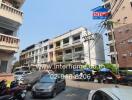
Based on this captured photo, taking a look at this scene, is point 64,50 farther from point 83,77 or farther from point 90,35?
point 83,77

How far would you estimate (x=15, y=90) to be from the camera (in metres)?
10.3

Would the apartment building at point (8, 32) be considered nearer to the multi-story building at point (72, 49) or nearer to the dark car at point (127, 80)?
the dark car at point (127, 80)

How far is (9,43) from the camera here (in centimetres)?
1380

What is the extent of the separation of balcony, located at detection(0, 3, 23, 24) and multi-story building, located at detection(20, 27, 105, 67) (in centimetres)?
2458

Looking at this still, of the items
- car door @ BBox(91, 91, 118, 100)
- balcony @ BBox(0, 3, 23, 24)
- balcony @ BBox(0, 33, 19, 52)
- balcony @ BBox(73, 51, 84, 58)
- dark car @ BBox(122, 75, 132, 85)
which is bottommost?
dark car @ BBox(122, 75, 132, 85)

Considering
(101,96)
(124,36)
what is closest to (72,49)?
(124,36)

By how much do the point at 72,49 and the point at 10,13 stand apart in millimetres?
32032

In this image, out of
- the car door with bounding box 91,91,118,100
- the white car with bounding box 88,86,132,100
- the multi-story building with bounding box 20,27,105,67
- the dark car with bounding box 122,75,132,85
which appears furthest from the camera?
the multi-story building with bounding box 20,27,105,67

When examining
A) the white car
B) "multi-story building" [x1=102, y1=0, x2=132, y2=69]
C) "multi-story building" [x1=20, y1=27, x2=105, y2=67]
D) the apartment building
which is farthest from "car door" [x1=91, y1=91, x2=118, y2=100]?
"multi-story building" [x1=20, y1=27, x2=105, y2=67]

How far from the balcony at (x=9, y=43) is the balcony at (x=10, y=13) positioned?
158cm

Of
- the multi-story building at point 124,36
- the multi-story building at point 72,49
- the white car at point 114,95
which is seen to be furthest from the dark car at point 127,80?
the white car at point 114,95

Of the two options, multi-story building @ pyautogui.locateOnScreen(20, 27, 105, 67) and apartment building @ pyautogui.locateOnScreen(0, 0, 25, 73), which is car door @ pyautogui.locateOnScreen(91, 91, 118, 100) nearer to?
apartment building @ pyautogui.locateOnScreen(0, 0, 25, 73)

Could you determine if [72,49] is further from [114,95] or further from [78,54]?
[114,95]

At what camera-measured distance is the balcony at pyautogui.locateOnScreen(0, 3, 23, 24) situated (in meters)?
13.8
